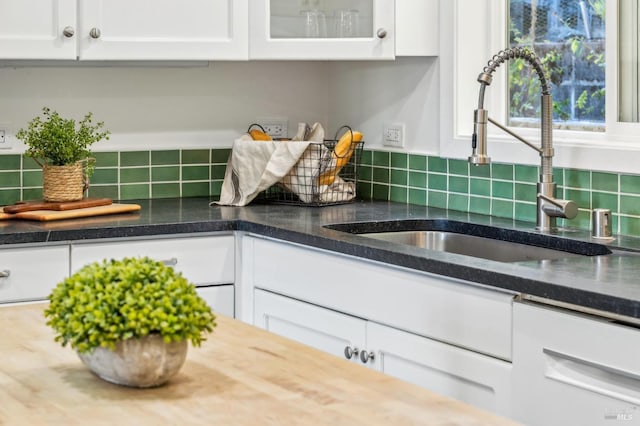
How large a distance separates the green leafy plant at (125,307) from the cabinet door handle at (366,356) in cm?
126

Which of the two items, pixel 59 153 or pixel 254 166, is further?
pixel 254 166

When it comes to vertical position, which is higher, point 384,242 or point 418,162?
point 418,162

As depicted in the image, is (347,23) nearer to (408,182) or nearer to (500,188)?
(408,182)

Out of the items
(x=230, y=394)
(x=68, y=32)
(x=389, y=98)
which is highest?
(x=68, y=32)

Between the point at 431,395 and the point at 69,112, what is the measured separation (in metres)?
2.47

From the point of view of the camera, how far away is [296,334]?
121 inches

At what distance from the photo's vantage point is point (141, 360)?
4.97 ft

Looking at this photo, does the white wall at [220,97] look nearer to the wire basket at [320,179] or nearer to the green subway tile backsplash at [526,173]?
the wire basket at [320,179]

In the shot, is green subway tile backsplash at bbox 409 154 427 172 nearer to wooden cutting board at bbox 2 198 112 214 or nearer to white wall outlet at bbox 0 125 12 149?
wooden cutting board at bbox 2 198 112 214

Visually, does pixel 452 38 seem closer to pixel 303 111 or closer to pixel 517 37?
pixel 517 37

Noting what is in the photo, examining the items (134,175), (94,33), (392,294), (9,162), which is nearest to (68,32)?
(94,33)

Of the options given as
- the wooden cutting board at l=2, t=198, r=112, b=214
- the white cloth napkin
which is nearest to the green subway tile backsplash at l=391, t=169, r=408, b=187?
the white cloth napkin

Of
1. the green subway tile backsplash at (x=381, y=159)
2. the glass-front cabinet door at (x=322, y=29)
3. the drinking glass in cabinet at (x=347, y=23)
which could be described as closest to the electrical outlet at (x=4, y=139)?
the glass-front cabinet door at (x=322, y=29)

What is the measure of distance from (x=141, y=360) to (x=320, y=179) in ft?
6.94
